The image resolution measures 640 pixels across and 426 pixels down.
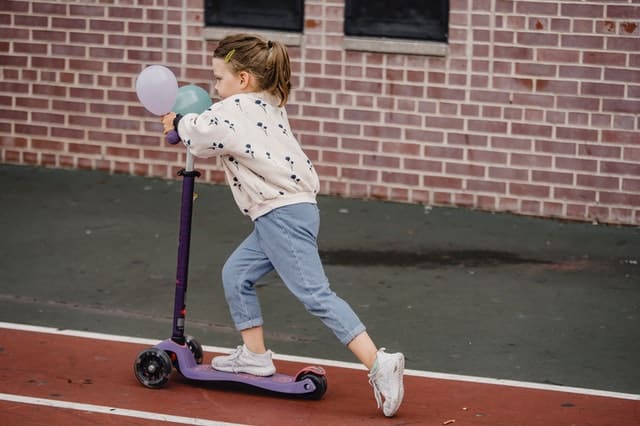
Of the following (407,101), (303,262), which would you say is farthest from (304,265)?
(407,101)

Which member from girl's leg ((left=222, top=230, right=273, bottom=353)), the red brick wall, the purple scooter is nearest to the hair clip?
the purple scooter

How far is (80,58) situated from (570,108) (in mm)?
4622

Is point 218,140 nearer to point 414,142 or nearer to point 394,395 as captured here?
point 394,395

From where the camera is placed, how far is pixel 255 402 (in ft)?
22.3

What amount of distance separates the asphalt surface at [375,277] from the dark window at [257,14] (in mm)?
1547

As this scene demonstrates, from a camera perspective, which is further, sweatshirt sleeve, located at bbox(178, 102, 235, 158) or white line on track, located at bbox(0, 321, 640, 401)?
white line on track, located at bbox(0, 321, 640, 401)

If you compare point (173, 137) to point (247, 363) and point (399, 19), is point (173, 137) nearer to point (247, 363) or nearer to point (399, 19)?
point (247, 363)

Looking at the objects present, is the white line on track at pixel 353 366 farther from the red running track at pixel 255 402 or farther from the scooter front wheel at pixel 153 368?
the scooter front wheel at pixel 153 368

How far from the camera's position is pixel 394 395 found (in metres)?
6.45

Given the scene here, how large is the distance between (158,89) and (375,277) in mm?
3318

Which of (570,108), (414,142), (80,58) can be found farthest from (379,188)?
(80,58)

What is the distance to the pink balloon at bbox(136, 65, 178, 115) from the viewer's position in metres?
6.69

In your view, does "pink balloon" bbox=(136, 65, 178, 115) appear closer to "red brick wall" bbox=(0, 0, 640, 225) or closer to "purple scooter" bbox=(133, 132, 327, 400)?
"purple scooter" bbox=(133, 132, 327, 400)

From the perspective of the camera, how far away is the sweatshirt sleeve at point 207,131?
6.48 metres
